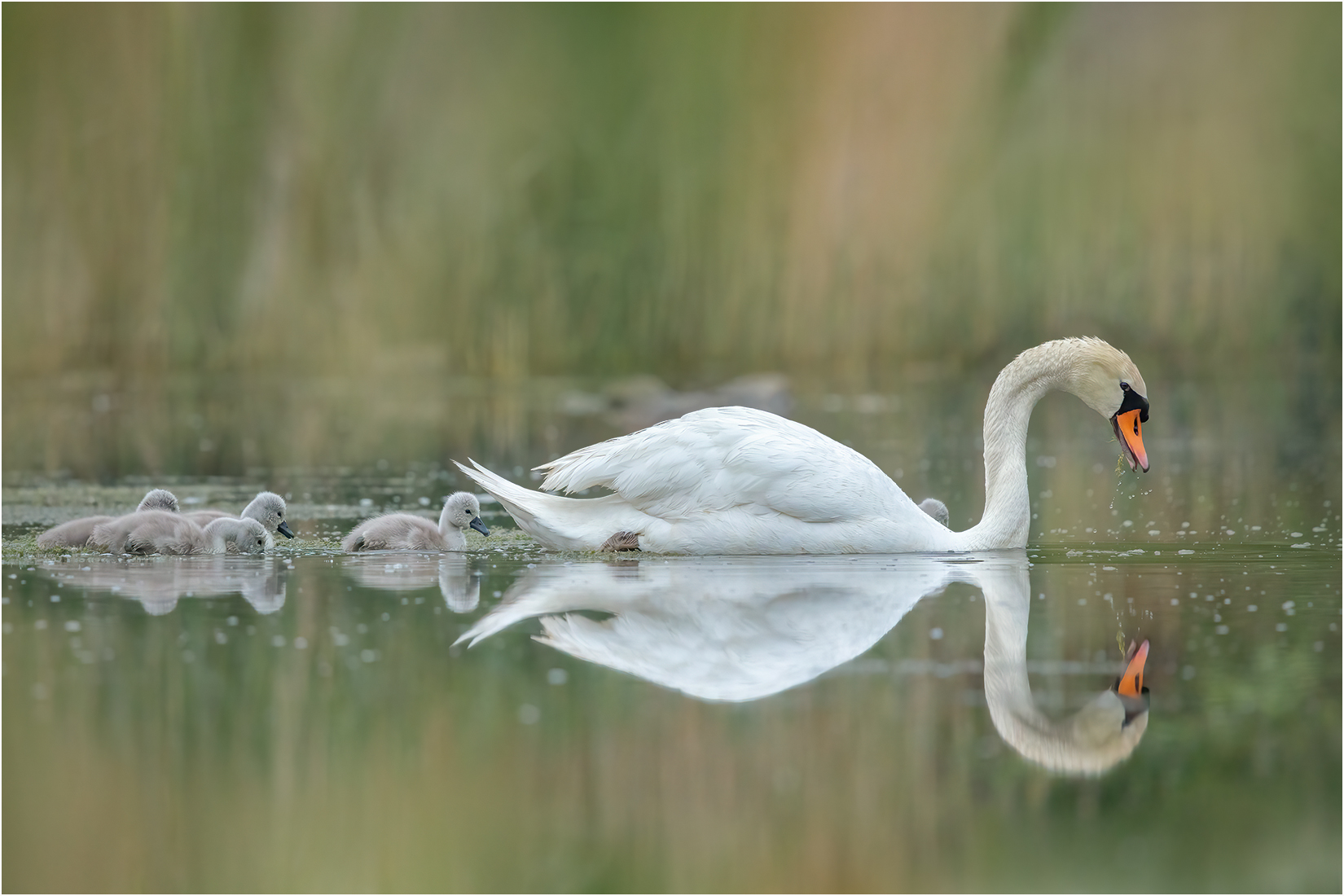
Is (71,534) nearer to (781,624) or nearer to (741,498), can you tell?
(741,498)

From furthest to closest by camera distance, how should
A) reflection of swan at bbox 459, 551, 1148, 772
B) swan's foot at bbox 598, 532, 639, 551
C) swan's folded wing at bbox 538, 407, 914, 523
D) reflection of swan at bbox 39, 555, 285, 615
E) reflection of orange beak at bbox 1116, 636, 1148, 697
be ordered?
1. swan's foot at bbox 598, 532, 639, 551
2. swan's folded wing at bbox 538, 407, 914, 523
3. reflection of swan at bbox 39, 555, 285, 615
4. reflection of orange beak at bbox 1116, 636, 1148, 697
5. reflection of swan at bbox 459, 551, 1148, 772

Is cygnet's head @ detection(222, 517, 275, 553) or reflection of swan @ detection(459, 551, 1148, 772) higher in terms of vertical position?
cygnet's head @ detection(222, 517, 275, 553)

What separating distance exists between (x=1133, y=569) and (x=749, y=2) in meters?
34.5

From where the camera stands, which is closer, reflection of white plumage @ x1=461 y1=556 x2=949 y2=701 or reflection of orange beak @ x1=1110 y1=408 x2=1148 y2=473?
reflection of white plumage @ x1=461 y1=556 x2=949 y2=701

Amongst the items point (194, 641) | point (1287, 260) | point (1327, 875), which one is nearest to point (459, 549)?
point (194, 641)

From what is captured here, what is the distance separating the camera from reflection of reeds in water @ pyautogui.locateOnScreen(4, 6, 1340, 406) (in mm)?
35344

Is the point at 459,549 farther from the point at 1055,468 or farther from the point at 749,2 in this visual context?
the point at 749,2

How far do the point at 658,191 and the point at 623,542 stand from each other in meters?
30.7

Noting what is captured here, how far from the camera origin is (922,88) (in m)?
40.2

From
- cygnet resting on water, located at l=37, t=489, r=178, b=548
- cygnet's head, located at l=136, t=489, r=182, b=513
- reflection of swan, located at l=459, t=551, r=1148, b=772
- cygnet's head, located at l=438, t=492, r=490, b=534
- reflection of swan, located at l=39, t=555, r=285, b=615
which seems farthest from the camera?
cygnet's head, located at l=136, t=489, r=182, b=513

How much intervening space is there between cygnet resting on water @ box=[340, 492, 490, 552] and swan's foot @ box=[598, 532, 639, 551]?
98cm

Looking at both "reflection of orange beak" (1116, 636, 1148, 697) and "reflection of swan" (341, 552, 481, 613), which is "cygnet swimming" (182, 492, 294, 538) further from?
"reflection of orange beak" (1116, 636, 1148, 697)

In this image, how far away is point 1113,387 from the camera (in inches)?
389

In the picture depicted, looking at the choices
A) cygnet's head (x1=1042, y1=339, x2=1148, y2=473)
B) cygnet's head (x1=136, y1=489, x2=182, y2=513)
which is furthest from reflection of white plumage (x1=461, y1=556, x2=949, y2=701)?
cygnet's head (x1=136, y1=489, x2=182, y2=513)
